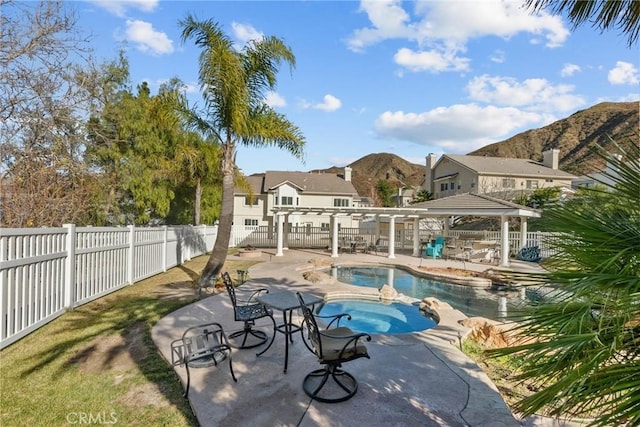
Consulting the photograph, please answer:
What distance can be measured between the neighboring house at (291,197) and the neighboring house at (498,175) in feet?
39.4

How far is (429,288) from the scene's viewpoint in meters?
12.5

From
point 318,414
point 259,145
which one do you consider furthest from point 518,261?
point 318,414

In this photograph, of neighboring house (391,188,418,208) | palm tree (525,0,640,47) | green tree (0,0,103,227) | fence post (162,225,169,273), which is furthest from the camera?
neighboring house (391,188,418,208)

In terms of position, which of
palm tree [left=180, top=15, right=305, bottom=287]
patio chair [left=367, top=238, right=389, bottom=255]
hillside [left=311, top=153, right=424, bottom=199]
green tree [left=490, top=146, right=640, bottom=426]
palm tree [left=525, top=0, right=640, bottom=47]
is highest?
hillside [left=311, top=153, right=424, bottom=199]

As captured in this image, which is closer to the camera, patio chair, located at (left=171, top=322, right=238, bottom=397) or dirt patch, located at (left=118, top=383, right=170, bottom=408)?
dirt patch, located at (left=118, top=383, right=170, bottom=408)

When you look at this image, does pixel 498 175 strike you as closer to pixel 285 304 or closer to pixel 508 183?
pixel 508 183

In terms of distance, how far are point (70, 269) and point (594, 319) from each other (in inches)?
318

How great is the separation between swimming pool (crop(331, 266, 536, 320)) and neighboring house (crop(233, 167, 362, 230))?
2096 centimetres

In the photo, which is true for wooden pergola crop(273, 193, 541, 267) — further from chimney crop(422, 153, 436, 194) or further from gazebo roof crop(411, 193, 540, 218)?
chimney crop(422, 153, 436, 194)

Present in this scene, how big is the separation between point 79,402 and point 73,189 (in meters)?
8.29

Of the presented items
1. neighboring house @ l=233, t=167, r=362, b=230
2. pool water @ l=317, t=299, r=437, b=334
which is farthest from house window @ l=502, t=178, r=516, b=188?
pool water @ l=317, t=299, r=437, b=334

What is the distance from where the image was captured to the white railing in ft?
16.4

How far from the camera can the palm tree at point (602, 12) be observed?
3195 millimetres

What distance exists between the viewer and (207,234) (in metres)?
19.7
